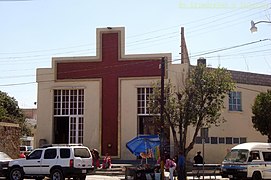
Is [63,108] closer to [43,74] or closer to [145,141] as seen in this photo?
[43,74]

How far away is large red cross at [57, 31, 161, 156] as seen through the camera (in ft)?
130

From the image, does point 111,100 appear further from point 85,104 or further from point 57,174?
point 57,174

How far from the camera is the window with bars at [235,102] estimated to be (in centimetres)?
4082

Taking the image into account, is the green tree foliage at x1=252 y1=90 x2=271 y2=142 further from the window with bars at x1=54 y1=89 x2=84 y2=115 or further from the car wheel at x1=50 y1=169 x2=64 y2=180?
the car wheel at x1=50 y1=169 x2=64 y2=180

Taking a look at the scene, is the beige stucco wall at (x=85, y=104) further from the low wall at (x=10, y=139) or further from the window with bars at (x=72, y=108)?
the low wall at (x=10, y=139)

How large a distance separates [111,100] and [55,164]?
16031mm

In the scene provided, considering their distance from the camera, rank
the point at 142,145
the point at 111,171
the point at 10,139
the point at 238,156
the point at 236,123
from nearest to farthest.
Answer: the point at 238,156, the point at 142,145, the point at 111,171, the point at 10,139, the point at 236,123

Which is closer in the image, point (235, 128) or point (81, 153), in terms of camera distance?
point (81, 153)

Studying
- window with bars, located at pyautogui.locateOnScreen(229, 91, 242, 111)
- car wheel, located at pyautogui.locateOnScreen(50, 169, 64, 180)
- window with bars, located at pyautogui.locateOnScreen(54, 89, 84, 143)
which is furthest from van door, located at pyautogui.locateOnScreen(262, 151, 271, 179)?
window with bars, located at pyautogui.locateOnScreen(54, 89, 84, 143)

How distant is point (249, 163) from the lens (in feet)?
86.4

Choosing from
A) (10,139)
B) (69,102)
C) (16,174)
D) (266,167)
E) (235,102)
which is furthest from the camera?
(69,102)

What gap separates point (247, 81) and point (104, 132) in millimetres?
12786

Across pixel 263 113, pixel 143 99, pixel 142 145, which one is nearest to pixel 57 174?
pixel 142 145

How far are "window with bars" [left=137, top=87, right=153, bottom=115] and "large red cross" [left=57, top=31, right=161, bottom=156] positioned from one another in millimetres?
1203
